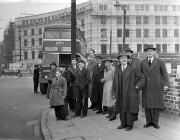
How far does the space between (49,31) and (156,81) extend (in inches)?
648

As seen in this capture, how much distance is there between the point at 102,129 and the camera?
28.7 ft

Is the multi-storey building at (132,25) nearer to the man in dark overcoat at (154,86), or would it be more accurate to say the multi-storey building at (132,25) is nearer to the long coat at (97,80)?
the long coat at (97,80)

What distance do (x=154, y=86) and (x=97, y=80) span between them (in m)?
3.36

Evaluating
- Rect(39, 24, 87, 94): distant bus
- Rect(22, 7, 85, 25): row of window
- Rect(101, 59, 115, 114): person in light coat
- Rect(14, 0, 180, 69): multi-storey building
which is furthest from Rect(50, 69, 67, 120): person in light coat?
Rect(22, 7, 85, 25): row of window

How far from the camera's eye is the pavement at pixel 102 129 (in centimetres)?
760

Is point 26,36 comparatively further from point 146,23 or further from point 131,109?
point 131,109

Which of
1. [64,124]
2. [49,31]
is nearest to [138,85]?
[64,124]

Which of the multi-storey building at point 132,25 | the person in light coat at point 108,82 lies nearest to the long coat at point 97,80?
the person in light coat at point 108,82

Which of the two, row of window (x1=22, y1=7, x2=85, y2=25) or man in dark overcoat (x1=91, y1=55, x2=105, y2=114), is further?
row of window (x1=22, y1=7, x2=85, y2=25)

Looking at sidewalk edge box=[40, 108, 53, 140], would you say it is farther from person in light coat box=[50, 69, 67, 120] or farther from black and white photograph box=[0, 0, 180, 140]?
person in light coat box=[50, 69, 67, 120]

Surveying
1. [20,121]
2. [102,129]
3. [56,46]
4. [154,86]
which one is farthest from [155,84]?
[56,46]

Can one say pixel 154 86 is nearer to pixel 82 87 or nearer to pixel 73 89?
pixel 82 87

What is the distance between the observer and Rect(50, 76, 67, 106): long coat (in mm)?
10453

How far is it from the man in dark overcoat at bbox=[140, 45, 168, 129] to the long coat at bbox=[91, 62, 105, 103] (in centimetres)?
304
